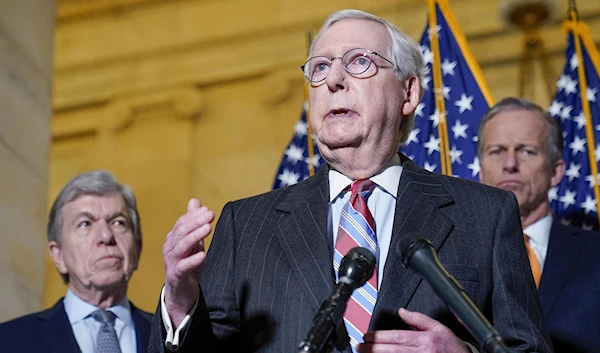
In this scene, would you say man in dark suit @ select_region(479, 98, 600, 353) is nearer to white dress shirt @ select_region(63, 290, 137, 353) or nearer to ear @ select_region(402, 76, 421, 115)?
ear @ select_region(402, 76, 421, 115)

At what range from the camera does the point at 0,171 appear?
5.13 metres

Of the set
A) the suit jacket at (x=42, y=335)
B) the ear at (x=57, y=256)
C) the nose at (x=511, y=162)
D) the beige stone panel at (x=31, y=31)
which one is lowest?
the suit jacket at (x=42, y=335)

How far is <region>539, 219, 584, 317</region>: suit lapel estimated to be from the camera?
13.7ft

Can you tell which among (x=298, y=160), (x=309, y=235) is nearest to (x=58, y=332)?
(x=309, y=235)

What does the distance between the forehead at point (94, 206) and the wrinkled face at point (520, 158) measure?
4.94 feet

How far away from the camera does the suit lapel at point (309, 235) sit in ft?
8.96

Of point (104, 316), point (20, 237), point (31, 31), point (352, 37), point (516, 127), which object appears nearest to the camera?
point (352, 37)

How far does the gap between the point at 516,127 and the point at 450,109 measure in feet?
2.89

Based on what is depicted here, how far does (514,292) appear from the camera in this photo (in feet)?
9.05

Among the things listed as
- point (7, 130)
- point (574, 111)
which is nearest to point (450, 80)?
point (574, 111)

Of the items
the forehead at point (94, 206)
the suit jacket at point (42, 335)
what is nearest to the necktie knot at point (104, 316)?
the suit jacket at point (42, 335)

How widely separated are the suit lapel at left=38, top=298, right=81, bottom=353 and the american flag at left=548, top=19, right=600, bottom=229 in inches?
95.2

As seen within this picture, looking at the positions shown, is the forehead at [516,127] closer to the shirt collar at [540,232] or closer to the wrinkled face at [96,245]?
the shirt collar at [540,232]

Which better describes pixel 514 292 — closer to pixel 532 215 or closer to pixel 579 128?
pixel 532 215
